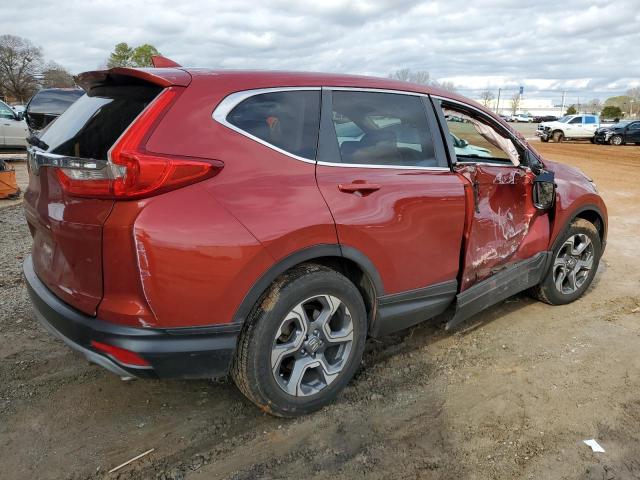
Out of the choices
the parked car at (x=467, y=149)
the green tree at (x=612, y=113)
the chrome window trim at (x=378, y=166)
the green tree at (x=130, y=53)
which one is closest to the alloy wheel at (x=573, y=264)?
the parked car at (x=467, y=149)

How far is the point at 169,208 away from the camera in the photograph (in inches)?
86.7

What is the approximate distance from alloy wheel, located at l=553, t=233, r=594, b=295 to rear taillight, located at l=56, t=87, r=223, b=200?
3.32 m

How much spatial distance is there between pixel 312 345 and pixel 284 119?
1199 millimetres

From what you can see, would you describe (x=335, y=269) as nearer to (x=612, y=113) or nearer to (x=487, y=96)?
(x=612, y=113)

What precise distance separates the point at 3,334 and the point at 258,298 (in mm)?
2436

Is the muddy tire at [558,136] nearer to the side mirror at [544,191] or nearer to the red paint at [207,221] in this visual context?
the side mirror at [544,191]

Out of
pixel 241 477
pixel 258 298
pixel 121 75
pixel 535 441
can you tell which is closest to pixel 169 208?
pixel 258 298

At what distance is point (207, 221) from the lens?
7.39 ft

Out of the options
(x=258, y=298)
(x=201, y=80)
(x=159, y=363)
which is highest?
(x=201, y=80)

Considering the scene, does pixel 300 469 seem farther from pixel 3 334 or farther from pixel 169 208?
pixel 3 334

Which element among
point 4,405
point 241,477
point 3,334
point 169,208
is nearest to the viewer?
point 169,208

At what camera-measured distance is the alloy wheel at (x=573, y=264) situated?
4422 millimetres

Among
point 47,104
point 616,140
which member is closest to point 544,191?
point 47,104

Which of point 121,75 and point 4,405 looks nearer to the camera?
point 121,75
